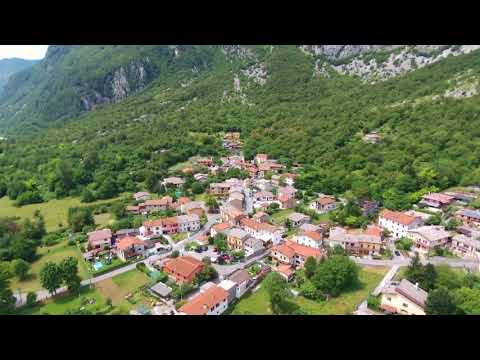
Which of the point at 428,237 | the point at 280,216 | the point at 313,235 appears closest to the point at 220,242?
the point at 313,235

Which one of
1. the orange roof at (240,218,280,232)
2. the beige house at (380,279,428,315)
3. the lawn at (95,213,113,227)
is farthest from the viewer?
the lawn at (95,213,113,227)

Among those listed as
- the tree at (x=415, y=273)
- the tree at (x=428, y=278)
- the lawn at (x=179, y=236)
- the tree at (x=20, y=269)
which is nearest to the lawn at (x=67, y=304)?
the tree at (x=20, y=269)

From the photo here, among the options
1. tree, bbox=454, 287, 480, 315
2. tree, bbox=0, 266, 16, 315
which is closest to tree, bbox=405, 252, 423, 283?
tree, bbox=454, 287, 480, 315

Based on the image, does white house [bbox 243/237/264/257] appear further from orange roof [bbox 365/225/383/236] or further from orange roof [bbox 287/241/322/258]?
orange roof [bbox 365/225/383/236]
